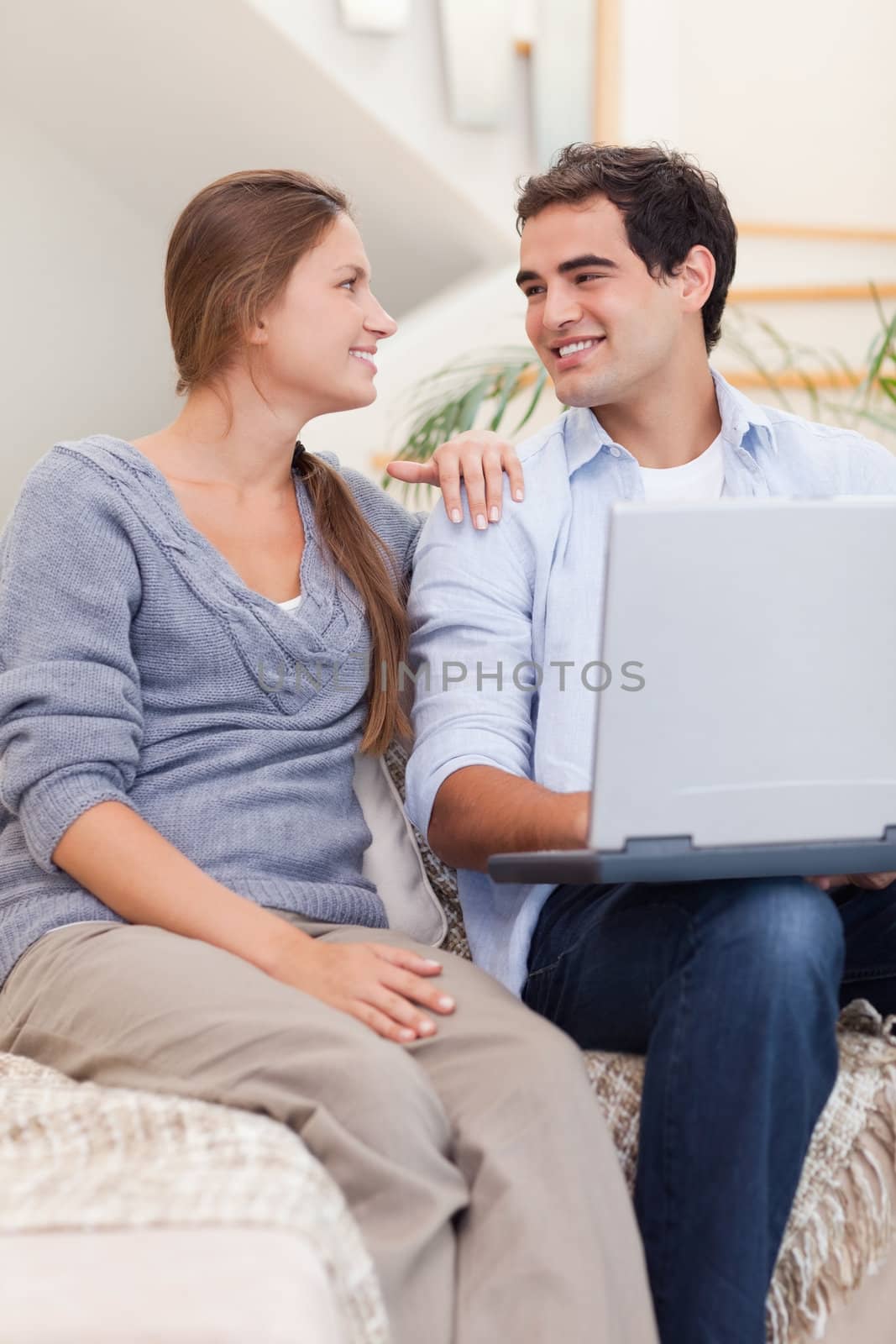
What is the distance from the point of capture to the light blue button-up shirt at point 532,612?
1372mm

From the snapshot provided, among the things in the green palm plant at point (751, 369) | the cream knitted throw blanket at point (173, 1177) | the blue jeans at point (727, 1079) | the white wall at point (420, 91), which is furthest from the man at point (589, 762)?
the white wall at point (420, 91)

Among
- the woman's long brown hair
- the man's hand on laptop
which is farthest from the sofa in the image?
the woman's long brown hair

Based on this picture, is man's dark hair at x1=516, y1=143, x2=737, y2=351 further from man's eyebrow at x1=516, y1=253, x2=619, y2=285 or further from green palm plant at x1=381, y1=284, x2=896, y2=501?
green palm plant at x1=381, y1=284, x2=896, y2=501

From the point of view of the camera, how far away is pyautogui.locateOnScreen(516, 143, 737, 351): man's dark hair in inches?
64.3

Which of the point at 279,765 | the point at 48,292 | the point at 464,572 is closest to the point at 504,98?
the point at 48,292

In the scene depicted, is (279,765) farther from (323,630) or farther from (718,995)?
(718,995)

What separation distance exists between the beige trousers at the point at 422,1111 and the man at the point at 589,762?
8 centimetres

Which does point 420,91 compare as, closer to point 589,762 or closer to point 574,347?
point 574,347

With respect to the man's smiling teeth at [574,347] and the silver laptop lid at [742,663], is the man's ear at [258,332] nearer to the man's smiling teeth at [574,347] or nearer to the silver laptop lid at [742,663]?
the man's smiling teeth at [574,347]

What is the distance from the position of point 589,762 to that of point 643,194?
727mm

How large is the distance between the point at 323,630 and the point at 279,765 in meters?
0.16

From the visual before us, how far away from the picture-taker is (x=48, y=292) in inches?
174

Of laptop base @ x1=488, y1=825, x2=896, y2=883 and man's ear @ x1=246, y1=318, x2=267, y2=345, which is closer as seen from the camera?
laptop base @ x1=488, y1=825, x2=896, y2=883

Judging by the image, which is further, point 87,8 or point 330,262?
point 87,8
